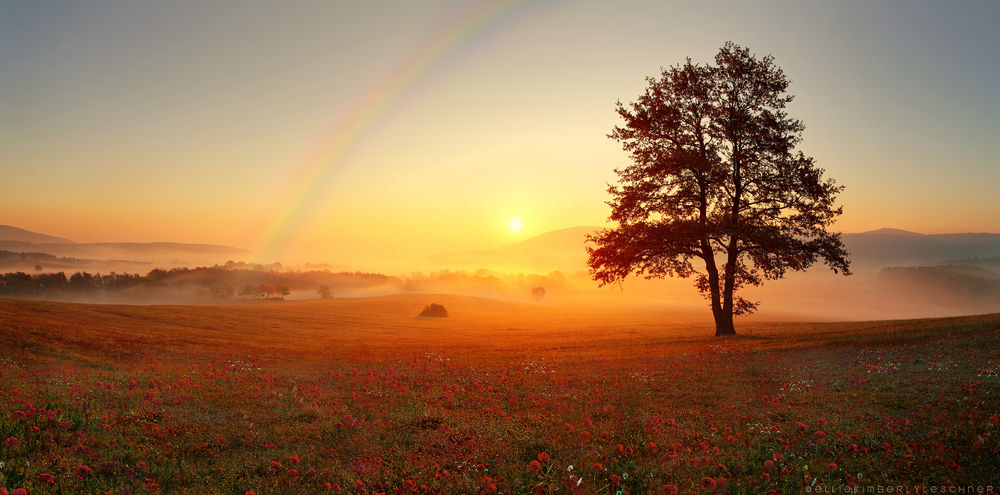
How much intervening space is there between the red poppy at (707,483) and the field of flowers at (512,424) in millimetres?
34

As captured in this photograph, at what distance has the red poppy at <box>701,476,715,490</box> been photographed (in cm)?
805

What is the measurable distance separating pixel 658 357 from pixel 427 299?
376 ft

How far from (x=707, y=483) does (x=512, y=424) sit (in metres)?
5.01

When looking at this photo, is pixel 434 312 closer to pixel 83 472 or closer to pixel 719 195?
pixel 719 195

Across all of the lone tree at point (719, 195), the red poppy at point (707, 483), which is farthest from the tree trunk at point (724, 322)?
the red poppy at point (707, 483)

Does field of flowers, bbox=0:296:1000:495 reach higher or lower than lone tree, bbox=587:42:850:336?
lower

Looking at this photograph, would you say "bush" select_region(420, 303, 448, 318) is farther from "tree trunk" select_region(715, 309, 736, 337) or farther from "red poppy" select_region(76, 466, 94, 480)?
"red poppy" select_region(76, 466, 94, 480)

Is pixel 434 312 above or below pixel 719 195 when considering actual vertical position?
below

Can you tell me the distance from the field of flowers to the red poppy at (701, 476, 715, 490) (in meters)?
0.03

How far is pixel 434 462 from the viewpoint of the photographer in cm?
968

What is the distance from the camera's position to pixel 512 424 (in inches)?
476

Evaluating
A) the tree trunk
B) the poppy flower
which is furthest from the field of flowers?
the tree trunk

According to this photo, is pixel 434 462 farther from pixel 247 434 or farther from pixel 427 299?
pixel 427 299

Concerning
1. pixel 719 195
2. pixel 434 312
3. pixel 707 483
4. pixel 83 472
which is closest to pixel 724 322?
pixel 719 195
